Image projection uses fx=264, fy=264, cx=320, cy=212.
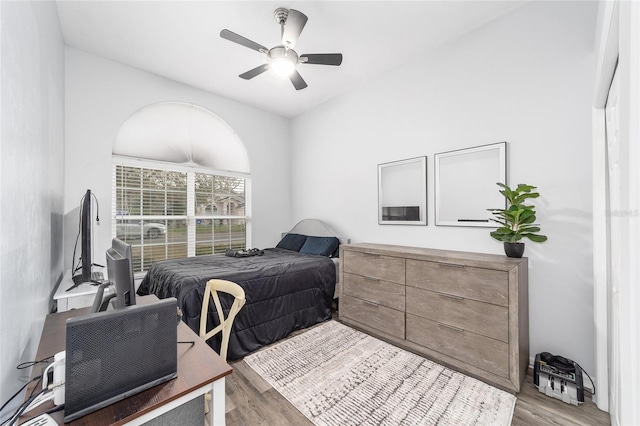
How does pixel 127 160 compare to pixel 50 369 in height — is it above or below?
above

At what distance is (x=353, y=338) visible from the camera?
2648mm

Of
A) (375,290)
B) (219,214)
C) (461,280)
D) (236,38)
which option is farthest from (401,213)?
(219,214)

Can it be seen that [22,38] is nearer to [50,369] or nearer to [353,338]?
[50,369]

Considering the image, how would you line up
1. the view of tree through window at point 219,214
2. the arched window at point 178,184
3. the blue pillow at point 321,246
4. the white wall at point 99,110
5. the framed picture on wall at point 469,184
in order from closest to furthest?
1. the framed picture on wall at point 469,184
2. the white wall at point 99,110
3. the arched window at point 178,184
4. the blue pillow at point 321,246
5. the view of tree through window at point 219,214

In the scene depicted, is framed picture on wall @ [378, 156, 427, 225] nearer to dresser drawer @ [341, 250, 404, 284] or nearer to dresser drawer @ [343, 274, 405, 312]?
dresser drawer @ [341, 250, 404, 284]

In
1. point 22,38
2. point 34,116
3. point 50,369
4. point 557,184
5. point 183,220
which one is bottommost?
point 50,369

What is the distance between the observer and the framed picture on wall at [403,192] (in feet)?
9.61

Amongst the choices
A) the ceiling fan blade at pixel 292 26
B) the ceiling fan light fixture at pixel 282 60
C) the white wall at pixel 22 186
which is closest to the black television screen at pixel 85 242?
the white wall at pixel 22 186

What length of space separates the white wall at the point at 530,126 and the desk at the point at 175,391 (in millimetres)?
2422

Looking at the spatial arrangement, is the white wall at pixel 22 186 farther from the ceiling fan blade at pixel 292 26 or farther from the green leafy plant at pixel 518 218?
the green leafy plant at pixel 518 218

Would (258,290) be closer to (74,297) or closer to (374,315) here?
(374,315)

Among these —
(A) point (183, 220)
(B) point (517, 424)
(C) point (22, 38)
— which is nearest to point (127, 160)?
(A) point (183, 220)

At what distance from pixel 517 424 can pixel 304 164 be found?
3.96m

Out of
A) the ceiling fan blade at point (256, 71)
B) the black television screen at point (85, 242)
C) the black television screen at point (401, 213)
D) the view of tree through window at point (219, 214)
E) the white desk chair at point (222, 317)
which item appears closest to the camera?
the white desk chair at point (222, 317)
